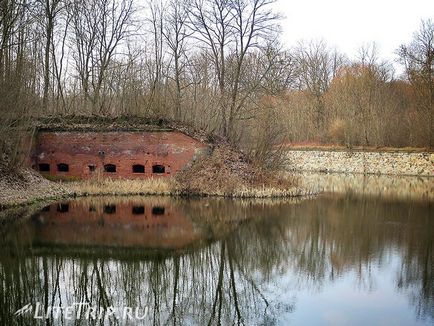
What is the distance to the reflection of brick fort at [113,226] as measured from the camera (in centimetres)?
1164

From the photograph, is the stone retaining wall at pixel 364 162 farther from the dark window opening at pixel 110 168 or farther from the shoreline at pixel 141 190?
the dark window opening at pixel 110 168

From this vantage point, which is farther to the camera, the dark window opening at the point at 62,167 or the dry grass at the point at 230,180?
the dark window opening at the point at 62,167

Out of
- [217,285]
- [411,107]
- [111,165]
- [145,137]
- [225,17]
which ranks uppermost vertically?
[225,17]

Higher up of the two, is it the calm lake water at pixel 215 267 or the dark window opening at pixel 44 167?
the dark window opening at pixel 44 167

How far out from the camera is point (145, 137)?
71.7 ft

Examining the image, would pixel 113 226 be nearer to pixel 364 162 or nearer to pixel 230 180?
pixel 230 180

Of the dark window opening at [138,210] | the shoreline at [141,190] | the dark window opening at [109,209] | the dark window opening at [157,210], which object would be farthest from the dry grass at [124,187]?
the dark window opening at [157,210]

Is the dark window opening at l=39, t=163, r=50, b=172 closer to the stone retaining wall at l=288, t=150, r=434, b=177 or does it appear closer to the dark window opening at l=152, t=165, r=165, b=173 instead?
the dark window opening at l=152, t=165, r=165, b=173

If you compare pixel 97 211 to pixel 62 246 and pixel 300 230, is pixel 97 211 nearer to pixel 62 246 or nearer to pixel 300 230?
pixel 62 246

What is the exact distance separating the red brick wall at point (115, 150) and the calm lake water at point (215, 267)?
5.60 m

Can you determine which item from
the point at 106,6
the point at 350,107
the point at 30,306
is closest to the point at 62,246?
the point at 30,306

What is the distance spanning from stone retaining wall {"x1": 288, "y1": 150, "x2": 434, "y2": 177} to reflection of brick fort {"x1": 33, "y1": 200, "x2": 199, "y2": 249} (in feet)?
58.8

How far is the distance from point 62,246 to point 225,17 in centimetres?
2018

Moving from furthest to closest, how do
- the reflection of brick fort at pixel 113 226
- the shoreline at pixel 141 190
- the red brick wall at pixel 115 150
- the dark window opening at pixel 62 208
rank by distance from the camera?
the red brick wall at pixel 115 150, the shoreline at pixel 141 190, the dark window opening at pixel 62 208, the reflection of brick fort at pixel 113 226
